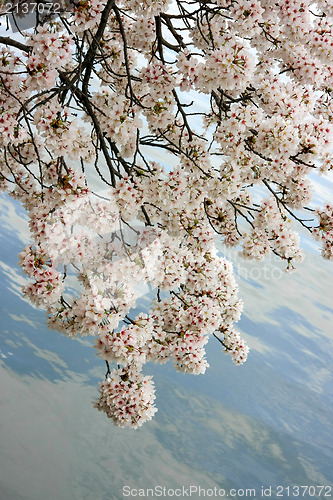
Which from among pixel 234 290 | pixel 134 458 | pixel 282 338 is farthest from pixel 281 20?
pixel 282 338

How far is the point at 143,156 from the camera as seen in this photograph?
2420mm

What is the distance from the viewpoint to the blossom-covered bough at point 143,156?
2.06 meters

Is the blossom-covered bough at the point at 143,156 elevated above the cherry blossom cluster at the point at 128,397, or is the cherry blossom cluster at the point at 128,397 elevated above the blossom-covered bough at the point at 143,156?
the blossom-covered bough at the point at 143,156

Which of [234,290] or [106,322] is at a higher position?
[234,290]

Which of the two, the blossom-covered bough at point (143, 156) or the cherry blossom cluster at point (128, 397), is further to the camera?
the cherry blossom cluster at point (128, 397)

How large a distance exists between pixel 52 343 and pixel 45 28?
237 inches

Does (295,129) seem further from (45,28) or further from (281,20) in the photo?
(45,28)

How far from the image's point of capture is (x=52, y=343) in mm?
7328

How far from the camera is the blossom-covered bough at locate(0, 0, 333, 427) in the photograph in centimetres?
206

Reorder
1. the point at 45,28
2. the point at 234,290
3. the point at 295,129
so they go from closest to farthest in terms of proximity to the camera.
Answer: the point at 45,28
the point at 295,129
the point at 234,290

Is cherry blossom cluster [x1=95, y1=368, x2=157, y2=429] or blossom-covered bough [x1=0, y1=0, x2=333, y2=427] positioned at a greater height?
blossom-covered bough [x1=0, y1=0, x2=333, y2=427]

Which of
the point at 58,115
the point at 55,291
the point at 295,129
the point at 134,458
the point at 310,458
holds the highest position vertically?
the point at 295,129

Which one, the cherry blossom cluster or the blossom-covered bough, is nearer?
the blossom-covered bough

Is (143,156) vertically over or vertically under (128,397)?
over
